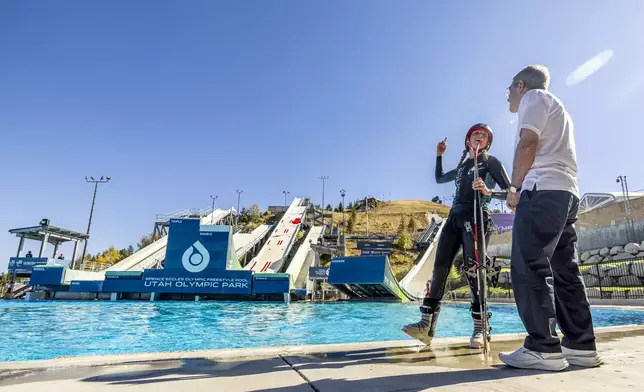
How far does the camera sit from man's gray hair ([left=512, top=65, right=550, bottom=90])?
2.41 meters

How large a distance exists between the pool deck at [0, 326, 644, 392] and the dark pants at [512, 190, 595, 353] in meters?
0.20

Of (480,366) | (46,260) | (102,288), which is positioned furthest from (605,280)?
(46,260)

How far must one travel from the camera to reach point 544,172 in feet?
7.02

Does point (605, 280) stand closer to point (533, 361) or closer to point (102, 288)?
point (533, 361)

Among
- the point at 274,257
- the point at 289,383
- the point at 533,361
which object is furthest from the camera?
the point at 274,257

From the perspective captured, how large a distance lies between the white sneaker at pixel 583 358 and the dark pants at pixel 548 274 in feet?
0.11

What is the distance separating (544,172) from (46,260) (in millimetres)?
29419

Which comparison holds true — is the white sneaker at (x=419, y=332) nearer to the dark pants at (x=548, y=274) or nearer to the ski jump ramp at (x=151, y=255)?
the dark pants at (x=548, y=274)

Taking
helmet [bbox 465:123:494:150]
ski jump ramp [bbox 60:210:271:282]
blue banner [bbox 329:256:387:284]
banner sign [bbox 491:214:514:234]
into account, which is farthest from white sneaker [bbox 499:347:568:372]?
banner sign [bbox 491:214:514:234]

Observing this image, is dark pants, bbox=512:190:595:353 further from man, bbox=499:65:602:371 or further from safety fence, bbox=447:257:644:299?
safety fence, bbox=447:257:644:299

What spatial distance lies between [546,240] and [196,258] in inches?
676

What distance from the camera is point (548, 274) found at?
77.0 inches

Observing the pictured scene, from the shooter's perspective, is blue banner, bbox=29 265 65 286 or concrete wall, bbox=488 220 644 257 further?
concrete wall, bbox=488 220 644 257

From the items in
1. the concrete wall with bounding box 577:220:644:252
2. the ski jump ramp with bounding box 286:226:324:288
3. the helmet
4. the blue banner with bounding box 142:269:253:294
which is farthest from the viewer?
the ski jump ramp with bounding box 286:226:324:288
